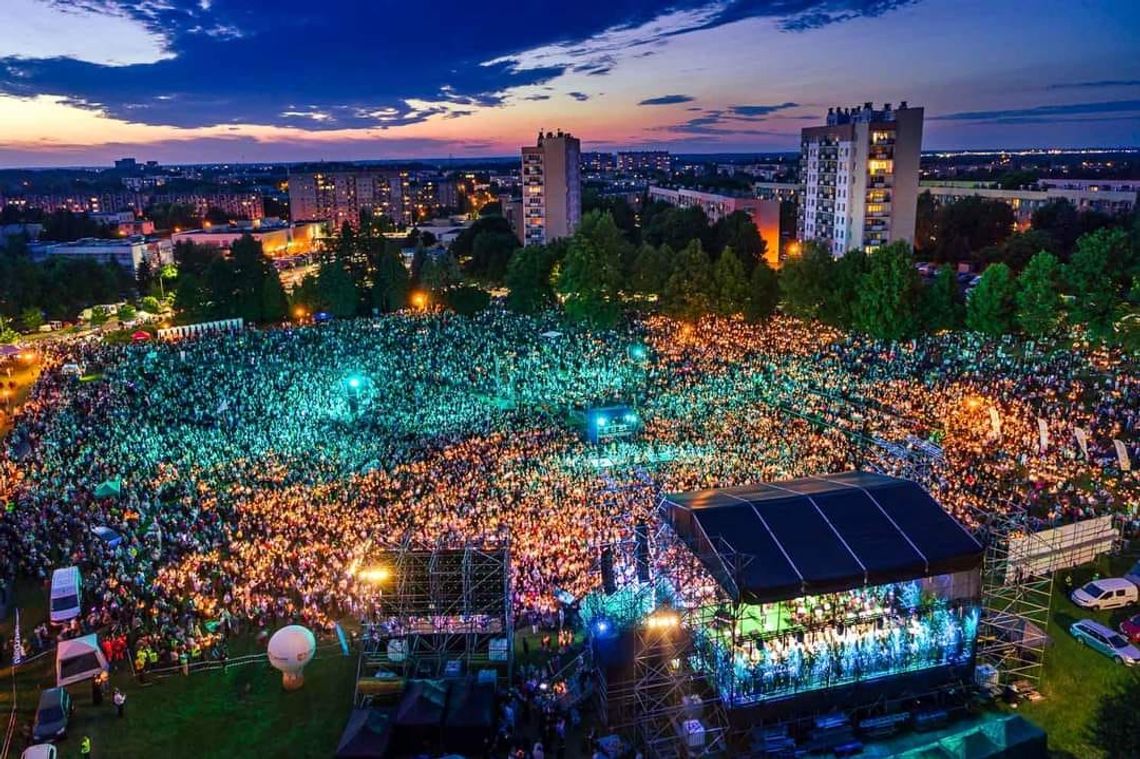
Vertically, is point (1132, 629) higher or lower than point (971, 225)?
lower

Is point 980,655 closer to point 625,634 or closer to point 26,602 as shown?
point 625,634

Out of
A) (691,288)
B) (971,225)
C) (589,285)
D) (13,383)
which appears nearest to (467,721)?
(691,288)

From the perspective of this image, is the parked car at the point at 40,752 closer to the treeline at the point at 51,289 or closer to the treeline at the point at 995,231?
the treeline at the point at 51,289

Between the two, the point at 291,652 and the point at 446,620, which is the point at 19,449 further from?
the point at 446,620

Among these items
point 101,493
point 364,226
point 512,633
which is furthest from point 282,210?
point 512,633

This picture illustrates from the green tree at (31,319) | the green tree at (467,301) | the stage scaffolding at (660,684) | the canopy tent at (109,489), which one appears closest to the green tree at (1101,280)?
the stage scaffolding at (660,684)

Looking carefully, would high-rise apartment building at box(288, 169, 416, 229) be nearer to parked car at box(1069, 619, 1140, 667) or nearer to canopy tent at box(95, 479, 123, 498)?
canopy tent at box(95, 479, 123, 498)
